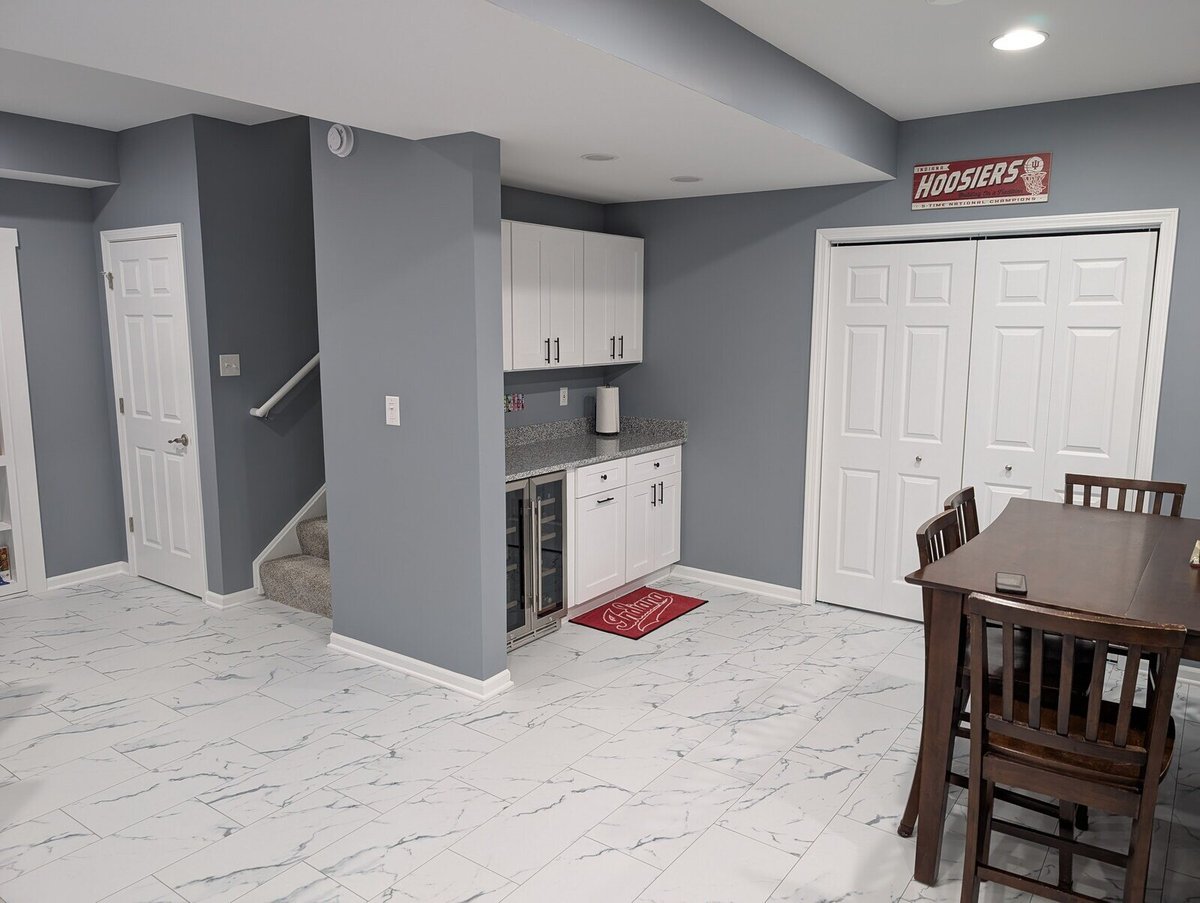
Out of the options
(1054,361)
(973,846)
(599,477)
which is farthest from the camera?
(599,477)

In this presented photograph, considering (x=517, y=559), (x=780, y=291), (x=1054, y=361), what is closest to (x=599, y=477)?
(x=517, y=559)

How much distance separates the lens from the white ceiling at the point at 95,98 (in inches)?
139

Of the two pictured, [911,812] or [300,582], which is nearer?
[911,812]

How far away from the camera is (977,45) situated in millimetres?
2945

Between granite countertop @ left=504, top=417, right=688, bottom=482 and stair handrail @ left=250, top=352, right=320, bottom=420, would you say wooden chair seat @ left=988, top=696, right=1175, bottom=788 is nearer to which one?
granite countertop @ left=504, top=417, right=688, bottom=482

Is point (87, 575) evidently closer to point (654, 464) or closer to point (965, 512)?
point (654, 464)

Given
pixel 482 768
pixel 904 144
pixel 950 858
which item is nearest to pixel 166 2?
pixel 482 768

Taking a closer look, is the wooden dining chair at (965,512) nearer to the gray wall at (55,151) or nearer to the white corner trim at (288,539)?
the white corner trim at (288,539)

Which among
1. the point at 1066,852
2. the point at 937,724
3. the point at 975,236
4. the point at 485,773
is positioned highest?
the point at 975,236

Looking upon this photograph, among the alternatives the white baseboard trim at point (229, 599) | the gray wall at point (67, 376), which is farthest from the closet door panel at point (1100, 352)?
the gray wall at point (67, 376)

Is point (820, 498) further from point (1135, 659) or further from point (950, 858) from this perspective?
point (1135, 659)

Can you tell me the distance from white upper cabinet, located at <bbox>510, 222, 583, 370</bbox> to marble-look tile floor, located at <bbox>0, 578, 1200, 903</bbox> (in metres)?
1.48

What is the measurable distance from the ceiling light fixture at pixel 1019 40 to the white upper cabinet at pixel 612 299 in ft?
7.44

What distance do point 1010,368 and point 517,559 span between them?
254 cm
